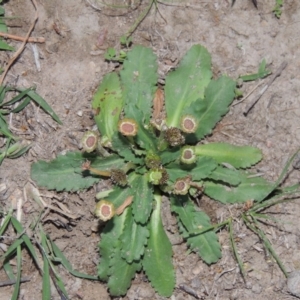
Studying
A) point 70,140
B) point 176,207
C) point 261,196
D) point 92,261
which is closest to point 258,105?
point 261,196

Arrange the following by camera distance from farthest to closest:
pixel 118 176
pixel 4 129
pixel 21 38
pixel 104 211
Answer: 1. pixel 21 38
2. pixel 4 129
3. pixel 118 176
4. pixel 104 211

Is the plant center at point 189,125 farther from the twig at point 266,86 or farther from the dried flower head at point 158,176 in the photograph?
the twig at point 266,86

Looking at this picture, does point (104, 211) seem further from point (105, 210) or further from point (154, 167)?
point (154, 167)

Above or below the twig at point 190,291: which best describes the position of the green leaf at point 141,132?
above

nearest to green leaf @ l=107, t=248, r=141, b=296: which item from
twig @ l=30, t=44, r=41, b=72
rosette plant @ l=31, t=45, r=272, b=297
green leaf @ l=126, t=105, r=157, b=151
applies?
rosette plant @ l=31, t=45, r=272, b=297

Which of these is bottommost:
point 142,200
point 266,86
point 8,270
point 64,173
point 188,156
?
point 8,270

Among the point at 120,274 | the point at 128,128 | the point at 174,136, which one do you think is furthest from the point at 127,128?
the point at 120,274

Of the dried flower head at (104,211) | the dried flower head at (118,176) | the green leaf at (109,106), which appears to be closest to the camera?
the dried flower head at (104,211)

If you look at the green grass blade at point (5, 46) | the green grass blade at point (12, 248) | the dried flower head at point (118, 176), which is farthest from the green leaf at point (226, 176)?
the green grass blade at point (5, 46)
